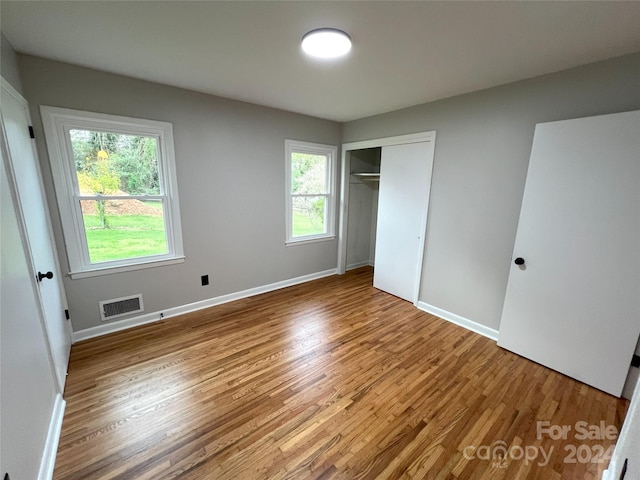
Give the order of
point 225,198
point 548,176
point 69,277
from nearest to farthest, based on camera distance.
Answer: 1. point 548,176
2. point 69,277
3. point 225,198

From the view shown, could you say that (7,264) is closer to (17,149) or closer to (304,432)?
(17,149)

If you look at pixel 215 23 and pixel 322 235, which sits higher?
pixel 215 23

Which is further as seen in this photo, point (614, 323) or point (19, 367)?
point (614, 323)

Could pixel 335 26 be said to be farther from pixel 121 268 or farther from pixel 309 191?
pixel 121 268

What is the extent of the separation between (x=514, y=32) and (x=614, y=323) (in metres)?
2.16

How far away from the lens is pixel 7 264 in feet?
4.02

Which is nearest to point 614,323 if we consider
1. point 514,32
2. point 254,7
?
point 514,32

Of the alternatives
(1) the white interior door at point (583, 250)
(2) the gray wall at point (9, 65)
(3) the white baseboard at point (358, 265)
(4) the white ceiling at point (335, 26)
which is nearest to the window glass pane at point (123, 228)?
(2) the gray wall at point (9, 65)

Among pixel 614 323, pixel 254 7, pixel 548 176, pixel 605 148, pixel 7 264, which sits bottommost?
pixel 614 323

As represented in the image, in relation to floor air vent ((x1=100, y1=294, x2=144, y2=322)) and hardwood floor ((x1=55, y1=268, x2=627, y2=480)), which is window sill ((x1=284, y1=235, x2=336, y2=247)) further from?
floor air vent ((x1=100, y1=294, x2=144, y2=322))

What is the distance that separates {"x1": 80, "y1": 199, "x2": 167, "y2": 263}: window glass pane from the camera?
2.40 metres

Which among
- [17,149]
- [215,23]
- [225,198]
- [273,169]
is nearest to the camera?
[215,23]

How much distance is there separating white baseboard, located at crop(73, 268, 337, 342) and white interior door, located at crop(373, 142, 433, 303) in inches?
50.7

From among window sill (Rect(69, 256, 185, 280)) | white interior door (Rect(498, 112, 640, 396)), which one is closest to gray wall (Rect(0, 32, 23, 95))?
window sill (Rect(69, 256, 185, 280))
